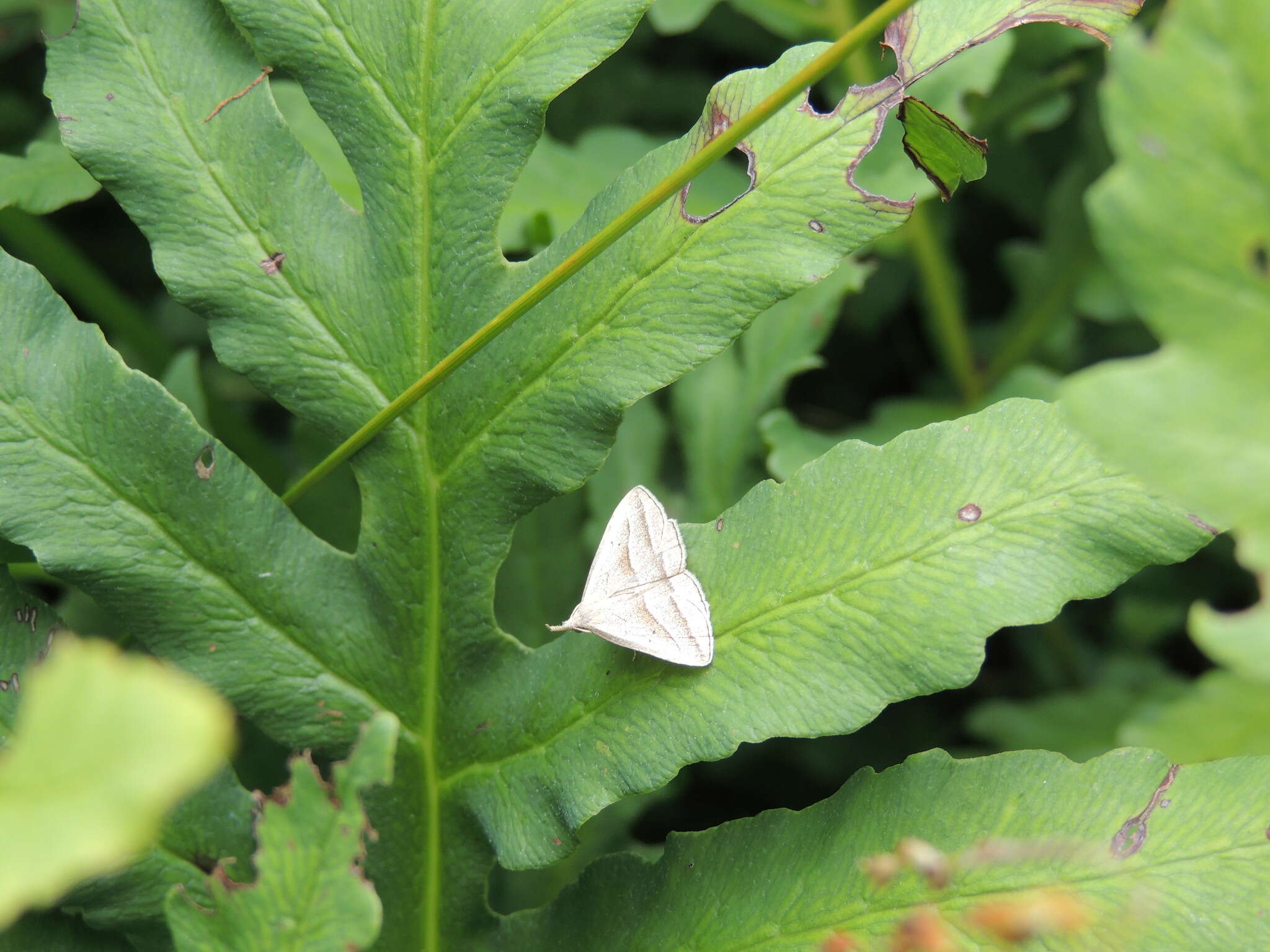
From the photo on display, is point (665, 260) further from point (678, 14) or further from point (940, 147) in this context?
point (678, 14)

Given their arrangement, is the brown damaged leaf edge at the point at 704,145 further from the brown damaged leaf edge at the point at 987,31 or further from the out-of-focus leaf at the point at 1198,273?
the out-of-focus leaf at the point at 1198,273

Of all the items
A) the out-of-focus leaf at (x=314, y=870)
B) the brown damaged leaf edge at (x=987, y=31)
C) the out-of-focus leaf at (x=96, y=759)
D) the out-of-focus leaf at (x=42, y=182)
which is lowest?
the out-of-focus leaf at (x=314, y=870)

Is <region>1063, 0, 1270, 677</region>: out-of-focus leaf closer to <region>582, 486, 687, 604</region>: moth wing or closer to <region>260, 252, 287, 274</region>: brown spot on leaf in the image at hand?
<region>582, 486, 687, 604</region>: moth wing

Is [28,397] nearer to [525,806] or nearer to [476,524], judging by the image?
[476,524]

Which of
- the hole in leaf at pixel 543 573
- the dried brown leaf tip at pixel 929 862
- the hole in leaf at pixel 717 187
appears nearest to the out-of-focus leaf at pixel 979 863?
the dried brown leaf tip at pixel 929 862

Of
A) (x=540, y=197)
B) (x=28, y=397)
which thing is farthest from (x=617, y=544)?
(x=540, y=197)

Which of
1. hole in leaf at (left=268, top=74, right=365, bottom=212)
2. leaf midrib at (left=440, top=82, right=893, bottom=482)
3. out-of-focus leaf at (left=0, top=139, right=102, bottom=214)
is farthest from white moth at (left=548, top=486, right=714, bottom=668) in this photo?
out-of-focus leaf at (left=0, top=139, right=102, bottom=214)
